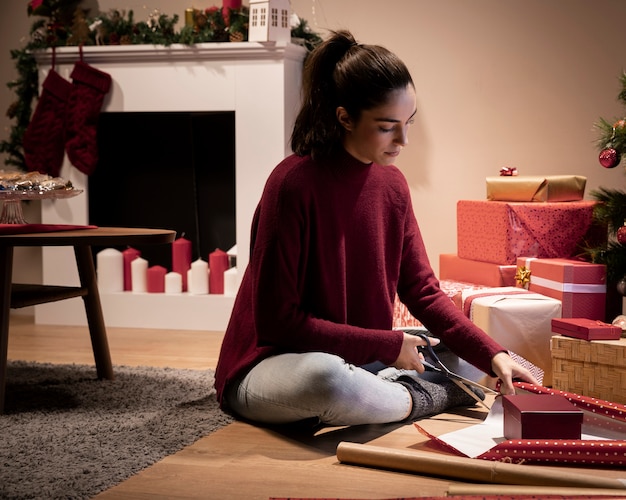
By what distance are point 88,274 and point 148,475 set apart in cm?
100

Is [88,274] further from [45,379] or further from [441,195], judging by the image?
[441,195]

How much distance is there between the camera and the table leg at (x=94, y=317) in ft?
8.60

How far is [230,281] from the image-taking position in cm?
371

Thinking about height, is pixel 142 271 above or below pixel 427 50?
below

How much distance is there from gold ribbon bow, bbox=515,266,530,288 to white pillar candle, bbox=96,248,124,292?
1777 mm

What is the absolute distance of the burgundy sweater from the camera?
1.93m

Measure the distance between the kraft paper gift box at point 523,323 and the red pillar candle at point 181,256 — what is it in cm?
159

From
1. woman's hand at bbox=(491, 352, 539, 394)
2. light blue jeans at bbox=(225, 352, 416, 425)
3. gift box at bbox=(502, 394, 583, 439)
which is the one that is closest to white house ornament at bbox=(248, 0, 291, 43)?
light blue jeans at bbox=(225, 352, 416, 425)

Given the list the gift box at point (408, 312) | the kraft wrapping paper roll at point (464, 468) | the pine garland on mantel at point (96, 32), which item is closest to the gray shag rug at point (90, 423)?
the kraft wrapping paper roll at point (464, 468)

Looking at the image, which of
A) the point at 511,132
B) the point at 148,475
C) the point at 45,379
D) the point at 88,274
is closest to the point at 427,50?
the point at 511,132

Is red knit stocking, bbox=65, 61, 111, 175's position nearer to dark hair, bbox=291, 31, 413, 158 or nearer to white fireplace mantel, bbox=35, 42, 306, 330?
white fireplace mantel, bbox=35, 42, 306, 330

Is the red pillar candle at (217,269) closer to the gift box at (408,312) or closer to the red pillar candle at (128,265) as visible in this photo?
the red pillar candle at (128,265)

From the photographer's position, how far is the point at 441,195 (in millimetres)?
3734

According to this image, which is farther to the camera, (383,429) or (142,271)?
(142,271)
